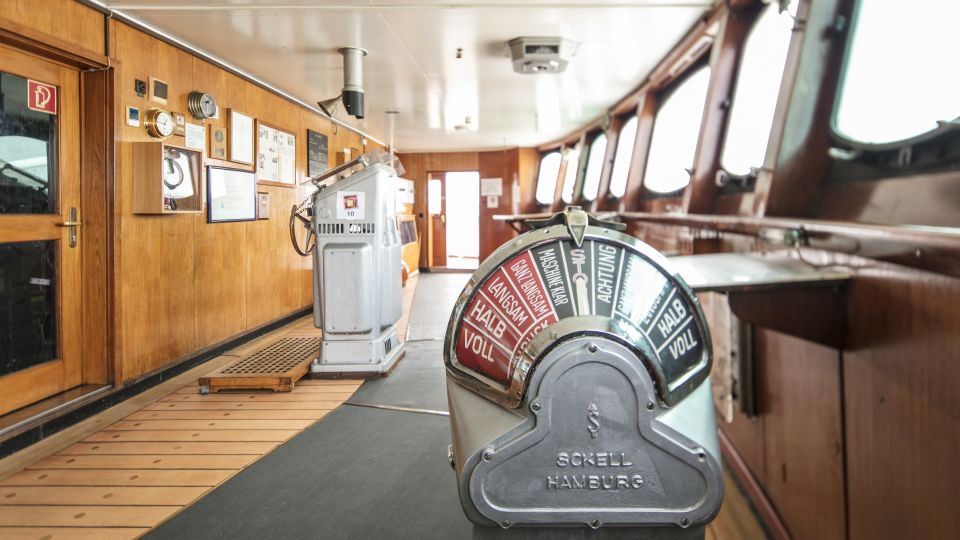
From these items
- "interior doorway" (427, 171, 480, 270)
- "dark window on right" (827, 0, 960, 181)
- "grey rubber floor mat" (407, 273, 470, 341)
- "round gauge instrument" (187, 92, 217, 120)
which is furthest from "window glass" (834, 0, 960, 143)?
"interior doorway" (427, 171, 480, 270)

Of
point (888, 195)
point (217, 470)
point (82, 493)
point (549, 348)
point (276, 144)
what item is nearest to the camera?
point (549, 348)

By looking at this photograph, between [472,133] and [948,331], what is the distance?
27.9 ft

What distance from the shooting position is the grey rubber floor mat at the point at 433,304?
560 centimetres

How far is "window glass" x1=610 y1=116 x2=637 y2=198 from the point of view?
6641 mm

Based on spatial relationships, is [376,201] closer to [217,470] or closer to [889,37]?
[217,470]

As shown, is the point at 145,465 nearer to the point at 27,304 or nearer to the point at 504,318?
the point at 27,304

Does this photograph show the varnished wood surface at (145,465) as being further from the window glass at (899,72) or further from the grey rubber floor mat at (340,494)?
the window glass at (899,72)

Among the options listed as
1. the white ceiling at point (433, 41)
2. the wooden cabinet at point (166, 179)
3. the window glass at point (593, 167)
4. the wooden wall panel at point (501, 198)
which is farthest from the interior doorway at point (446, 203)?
the wooden cabinet at point (166, 179)

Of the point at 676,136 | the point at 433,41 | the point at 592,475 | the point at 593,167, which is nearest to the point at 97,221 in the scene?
the point at 433,41

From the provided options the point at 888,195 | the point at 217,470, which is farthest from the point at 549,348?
the point at 217,470

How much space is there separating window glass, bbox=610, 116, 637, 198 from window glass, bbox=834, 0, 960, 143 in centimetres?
473

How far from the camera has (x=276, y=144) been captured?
222 inches

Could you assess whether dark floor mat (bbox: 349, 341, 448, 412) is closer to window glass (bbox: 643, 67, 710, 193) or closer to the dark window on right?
window glass (bbox: 643, 67, 710, 193)

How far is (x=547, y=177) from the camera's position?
36.8ft
